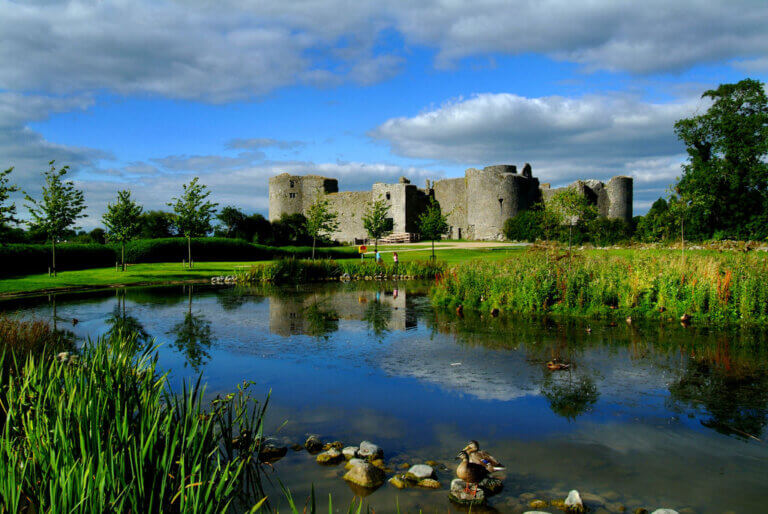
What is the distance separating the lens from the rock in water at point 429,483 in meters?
4.17

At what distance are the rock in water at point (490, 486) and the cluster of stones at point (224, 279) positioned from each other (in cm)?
2148

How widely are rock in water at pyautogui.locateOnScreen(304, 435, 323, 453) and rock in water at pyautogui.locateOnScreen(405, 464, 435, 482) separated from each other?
0.94 m

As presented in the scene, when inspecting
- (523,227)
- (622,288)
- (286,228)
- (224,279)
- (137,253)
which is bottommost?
(224,279)

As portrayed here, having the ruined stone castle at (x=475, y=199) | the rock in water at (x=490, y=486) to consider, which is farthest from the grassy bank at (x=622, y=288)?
the ruined stone castle at (x=475, y=199)

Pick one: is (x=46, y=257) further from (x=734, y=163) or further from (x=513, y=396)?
(x=734, y=163)

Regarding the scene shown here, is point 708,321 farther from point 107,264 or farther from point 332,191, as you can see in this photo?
point 332,191

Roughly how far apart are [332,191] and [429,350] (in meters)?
54.7

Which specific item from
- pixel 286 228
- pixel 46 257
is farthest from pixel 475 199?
pixel 46 257

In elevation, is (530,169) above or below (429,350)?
above

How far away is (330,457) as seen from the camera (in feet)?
15.3

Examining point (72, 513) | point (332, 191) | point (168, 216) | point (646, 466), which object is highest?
point (332, 191)

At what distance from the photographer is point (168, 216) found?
46.2 metres

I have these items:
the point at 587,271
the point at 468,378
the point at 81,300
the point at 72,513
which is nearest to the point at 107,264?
the point at 81,300

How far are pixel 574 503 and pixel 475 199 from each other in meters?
49.7
